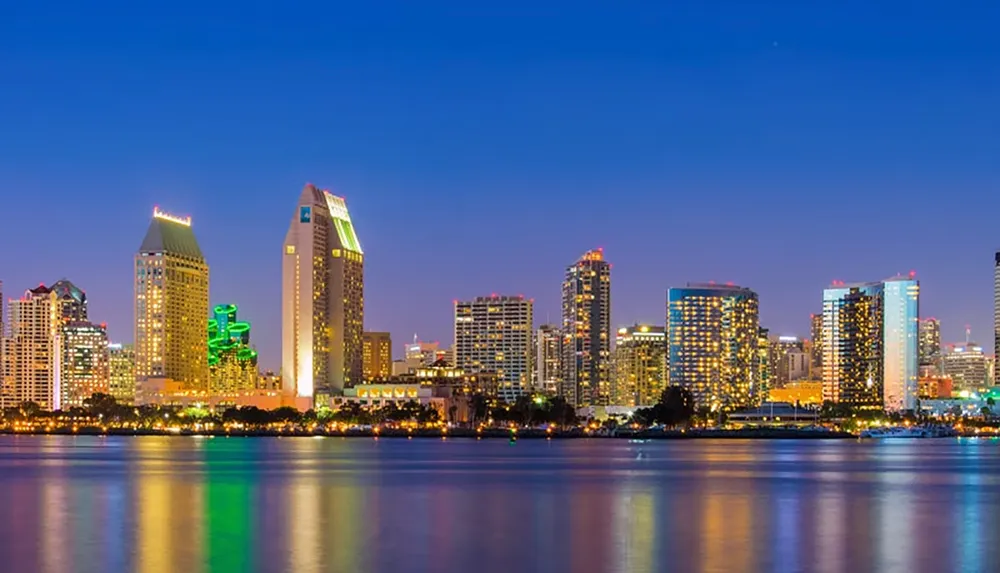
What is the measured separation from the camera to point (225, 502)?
72688 millimetres

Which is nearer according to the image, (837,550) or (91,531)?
(837,550)

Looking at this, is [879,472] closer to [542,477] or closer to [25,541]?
[542,477]

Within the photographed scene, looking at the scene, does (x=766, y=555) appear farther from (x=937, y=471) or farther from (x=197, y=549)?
(x=937, y=471)

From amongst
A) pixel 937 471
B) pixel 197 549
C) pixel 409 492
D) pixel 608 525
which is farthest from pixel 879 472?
pixel 197 549

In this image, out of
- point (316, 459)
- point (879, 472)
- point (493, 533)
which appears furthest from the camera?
point (316, 459)

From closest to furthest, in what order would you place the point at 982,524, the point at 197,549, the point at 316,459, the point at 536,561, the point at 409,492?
the point at 536,561 < the point at 197,549 < the point at 982,524 < the point at 409,492 < the point at 316,459

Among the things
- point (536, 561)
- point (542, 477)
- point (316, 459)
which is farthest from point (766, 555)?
point (316, 459)

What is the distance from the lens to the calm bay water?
48.0m

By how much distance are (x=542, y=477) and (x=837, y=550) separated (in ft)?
158

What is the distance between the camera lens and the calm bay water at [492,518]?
48.0m

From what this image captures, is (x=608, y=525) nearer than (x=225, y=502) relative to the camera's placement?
Yes

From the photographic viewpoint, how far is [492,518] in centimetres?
6400

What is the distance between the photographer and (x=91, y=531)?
57.8m

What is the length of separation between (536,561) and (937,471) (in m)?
74.4
